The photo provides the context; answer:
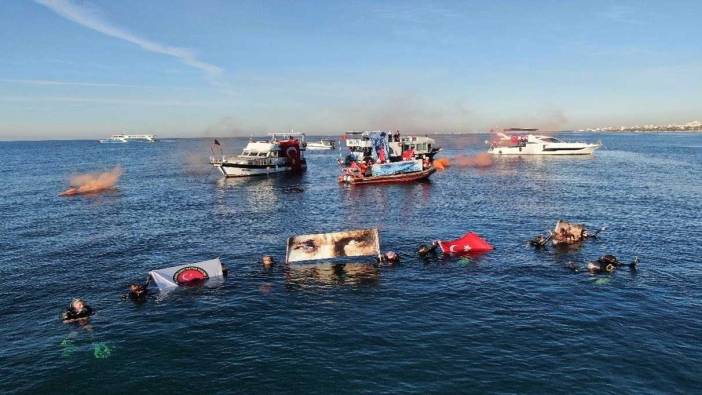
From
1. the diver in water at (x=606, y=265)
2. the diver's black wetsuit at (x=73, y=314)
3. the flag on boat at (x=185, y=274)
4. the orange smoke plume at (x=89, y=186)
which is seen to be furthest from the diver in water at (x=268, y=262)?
the orange smoke plume at (x=89, y=186)

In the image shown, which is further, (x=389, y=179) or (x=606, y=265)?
(x=389, y=179)

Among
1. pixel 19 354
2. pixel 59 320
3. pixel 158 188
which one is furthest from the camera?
pixel 158 188

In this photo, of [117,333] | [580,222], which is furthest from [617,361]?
[580,222]

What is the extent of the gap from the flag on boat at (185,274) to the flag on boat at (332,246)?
7.20m

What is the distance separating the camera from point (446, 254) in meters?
48.1

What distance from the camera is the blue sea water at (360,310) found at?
84.4 feet

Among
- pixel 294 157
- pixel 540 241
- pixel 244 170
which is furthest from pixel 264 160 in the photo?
pixel 540 241

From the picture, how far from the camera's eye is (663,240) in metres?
52.0

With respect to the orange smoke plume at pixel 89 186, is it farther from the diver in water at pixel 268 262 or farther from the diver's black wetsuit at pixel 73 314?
the diver's black wetsuit at pixel 73 314

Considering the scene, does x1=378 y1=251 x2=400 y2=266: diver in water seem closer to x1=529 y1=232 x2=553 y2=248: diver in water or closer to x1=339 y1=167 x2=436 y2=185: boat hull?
x1=529 y1=232 x2=553 y2=248: diver in water

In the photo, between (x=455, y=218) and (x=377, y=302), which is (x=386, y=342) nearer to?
(x=377, y=302)

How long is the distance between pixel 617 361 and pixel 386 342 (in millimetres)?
13444

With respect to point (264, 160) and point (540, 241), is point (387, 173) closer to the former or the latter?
point (264, 160)

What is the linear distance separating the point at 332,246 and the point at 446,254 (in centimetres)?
1209
